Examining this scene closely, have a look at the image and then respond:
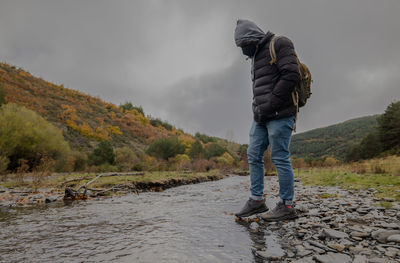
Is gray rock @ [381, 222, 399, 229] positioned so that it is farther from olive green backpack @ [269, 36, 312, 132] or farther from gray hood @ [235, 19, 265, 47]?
gray hood @ [235, 19, 265, 47]

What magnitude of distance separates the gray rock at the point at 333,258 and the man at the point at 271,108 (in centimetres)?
105

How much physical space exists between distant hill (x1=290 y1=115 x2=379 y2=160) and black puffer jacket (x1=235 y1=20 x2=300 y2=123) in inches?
3099

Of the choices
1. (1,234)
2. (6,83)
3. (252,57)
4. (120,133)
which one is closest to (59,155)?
(1,234)

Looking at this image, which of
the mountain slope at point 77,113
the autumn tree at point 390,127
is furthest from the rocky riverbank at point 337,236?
the autumn tree at point 390,127

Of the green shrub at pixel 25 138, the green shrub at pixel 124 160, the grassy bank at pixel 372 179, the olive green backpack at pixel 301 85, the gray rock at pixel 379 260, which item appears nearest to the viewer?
the gray rock at pixel 379 260

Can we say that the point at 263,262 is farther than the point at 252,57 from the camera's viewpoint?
No

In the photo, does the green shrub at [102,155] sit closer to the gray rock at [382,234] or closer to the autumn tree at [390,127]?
the gray rock at [382,234]

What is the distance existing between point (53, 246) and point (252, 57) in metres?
3.24

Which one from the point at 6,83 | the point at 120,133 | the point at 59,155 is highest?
the point at 6,83

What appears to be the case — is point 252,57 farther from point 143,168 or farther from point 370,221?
point 143,168

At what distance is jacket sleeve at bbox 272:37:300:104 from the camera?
8.46ft

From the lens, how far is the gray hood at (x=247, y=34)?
2881 mm

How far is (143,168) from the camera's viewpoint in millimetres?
21844

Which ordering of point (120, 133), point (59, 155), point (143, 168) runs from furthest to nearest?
point (120, 133) → point (143, 168) → point (59, 155)
